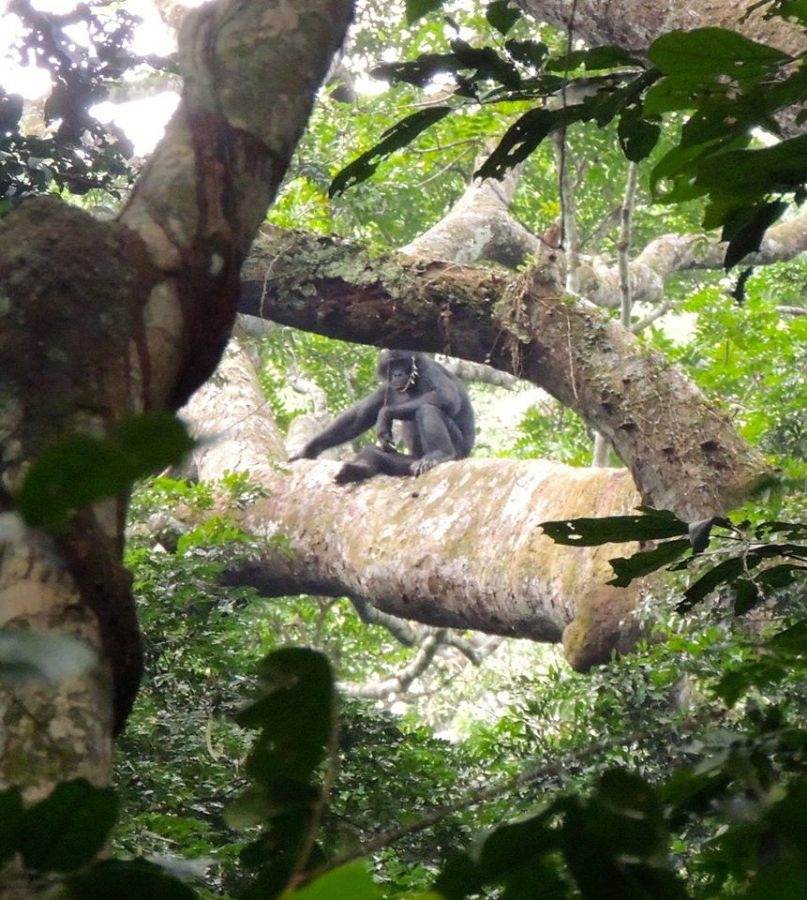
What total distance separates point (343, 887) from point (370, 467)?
6.18 meters

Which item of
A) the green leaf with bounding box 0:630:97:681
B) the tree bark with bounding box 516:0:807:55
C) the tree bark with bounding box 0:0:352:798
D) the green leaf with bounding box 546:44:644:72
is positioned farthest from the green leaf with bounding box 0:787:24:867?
the tree bark with bounding box 516:0:807:55

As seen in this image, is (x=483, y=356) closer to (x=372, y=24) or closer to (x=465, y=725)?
(x=372, y=24)

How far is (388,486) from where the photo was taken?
21.1 ft

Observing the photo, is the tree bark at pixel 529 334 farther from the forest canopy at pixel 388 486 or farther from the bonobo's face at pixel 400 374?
the bonobo's face at pixel 400 374

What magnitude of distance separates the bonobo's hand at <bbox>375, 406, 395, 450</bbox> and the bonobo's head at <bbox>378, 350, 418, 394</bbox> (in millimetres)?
264

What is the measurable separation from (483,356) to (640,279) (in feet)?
12.1

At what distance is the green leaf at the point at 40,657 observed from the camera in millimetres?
523

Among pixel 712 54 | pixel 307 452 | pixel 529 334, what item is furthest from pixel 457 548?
pixel 712 54

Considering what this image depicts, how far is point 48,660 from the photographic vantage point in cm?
53

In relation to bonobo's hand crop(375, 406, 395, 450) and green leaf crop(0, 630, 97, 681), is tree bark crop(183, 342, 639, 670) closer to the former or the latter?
bonobo's hand crop(375, 406, 395, 450)

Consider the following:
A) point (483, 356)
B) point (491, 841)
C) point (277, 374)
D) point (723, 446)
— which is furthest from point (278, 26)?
point (277, 374)

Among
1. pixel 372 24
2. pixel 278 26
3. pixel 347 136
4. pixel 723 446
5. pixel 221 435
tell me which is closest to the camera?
pixel 221 435

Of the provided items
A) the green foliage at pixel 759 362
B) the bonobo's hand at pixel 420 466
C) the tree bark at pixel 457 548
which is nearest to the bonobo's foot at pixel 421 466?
the bonobo's hand at pixel 420 466

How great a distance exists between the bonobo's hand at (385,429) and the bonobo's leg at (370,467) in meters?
0.40
